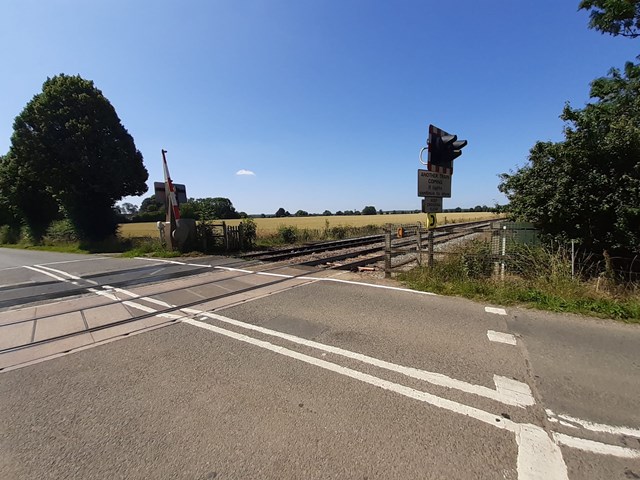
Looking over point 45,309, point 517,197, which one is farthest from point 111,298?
Result: point 517,197

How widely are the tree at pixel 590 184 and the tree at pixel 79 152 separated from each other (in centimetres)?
2571

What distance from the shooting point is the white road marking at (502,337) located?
13.7 feet

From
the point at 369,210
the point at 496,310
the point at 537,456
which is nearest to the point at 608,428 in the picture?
the point at 537,456

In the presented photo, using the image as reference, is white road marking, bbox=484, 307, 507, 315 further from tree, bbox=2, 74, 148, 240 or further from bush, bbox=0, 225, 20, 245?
bush, bbox=0, 225, 20, 245

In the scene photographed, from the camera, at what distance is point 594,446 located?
2.29 meters

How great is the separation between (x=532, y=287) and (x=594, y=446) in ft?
14.9

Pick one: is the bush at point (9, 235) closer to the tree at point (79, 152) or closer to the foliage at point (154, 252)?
the tree at point (79, 152)

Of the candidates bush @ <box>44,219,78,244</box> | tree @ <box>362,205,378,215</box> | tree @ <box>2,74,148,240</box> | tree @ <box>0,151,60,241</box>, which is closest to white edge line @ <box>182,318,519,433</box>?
tree @ <box>2,74,148,240</box>

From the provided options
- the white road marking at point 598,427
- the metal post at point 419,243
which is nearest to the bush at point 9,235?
the metal post at point 419,243

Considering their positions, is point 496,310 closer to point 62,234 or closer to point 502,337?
point 502,337

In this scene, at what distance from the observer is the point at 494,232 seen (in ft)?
24.3

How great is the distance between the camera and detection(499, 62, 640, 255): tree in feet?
20.0

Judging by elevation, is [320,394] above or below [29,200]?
below

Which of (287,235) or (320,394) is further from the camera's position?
(287,235)
